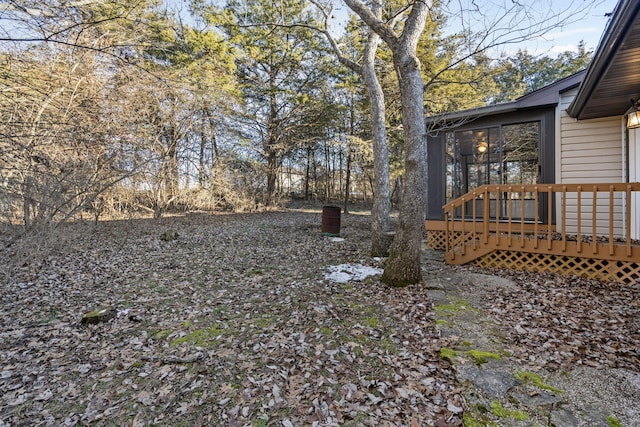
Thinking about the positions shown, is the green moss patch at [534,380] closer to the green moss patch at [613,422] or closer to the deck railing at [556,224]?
the green moss patch at [613,422]

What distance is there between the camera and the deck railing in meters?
4.14

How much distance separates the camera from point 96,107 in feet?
23.3

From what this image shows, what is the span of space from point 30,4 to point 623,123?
9355mm

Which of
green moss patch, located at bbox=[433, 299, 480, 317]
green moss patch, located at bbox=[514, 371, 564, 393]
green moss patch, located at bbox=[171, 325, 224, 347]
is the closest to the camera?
green moss patch, located at bbox=[514, 371, 564, 393]

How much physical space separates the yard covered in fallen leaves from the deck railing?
75.6 inches

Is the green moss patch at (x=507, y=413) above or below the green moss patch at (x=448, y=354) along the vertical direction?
below

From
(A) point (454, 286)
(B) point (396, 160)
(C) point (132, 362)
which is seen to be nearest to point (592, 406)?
(A) point (454, 286)

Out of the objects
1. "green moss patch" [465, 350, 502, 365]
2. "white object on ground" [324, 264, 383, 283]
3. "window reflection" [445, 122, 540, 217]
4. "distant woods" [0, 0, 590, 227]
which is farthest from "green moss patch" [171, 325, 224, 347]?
"window reflection" [445, 122, 540, 217]

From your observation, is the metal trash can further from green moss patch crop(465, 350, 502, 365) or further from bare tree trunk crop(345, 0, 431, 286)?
green moss patch crop(465, 350, 502, 365)

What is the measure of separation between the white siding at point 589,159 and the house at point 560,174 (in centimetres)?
2

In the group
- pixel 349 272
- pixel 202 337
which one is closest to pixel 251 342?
pixel 202 337

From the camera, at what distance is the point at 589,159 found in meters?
6.15

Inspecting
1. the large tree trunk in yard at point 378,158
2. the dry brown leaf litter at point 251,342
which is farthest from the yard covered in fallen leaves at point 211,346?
the large tree trunk in yard at point 378,158

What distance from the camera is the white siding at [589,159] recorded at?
596 cm
